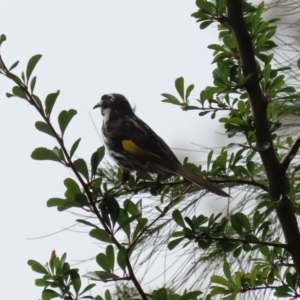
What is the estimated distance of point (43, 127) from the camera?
6.16ft

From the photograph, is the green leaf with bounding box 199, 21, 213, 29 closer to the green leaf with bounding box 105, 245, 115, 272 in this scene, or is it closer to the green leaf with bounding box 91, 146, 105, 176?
the green leaf with bounding box 91, 146, 105, 176

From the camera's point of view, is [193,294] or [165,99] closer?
[193,294]

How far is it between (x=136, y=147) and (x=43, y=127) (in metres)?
1.30

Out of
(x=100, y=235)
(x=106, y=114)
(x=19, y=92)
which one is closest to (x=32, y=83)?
(x=19, y=92)

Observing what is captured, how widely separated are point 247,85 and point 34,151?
67 centimetres

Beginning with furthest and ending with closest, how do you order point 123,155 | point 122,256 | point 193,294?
point 123,155 < point 193,294 < point 122,256

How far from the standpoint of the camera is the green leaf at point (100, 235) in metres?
1.84

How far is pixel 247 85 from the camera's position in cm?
218

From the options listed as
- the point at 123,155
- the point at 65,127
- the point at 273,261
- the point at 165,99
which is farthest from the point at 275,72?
the point at 123,155

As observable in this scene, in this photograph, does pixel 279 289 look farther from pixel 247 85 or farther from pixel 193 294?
pixel 247 85

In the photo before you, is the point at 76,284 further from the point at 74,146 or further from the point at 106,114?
the point at 106,114

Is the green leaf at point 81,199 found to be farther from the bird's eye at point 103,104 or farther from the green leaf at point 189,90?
the bird's eye at point 103,104

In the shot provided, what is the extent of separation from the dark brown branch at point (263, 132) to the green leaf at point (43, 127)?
63 centimetres

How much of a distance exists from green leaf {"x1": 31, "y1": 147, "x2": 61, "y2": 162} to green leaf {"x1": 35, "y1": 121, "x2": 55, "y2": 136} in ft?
0.15
